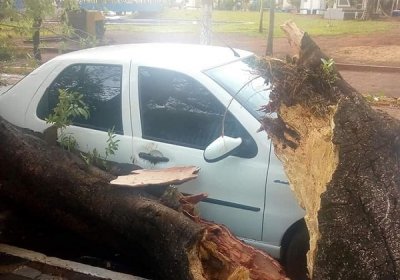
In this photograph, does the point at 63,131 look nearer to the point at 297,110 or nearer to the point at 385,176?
the point at 297,110

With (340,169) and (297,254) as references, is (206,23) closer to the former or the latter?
(297,254)

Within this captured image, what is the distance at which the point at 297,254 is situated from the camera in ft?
10.9

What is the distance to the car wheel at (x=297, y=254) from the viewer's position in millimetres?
3287

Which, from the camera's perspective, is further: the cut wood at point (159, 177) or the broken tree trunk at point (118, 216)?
the cut wood at point (159, 177)

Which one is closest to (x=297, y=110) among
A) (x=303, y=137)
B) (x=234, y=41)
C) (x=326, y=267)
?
(x=303, y=137)

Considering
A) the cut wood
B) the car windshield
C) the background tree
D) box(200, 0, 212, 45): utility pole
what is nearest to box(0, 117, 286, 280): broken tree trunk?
the cut wood

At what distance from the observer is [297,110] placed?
2.92m

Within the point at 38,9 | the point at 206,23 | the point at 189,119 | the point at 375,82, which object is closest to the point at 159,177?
the point at 189,119

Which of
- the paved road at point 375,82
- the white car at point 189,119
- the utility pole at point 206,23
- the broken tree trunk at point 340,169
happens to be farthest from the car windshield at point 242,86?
the paved road at point 375,82

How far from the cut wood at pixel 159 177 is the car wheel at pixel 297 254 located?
0.83m

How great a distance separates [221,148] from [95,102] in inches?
55.0

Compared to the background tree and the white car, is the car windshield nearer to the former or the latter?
the white car

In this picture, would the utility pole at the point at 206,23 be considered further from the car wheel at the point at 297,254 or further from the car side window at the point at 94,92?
the car wheel at the point at 297,254

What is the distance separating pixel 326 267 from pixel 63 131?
8.34ft
